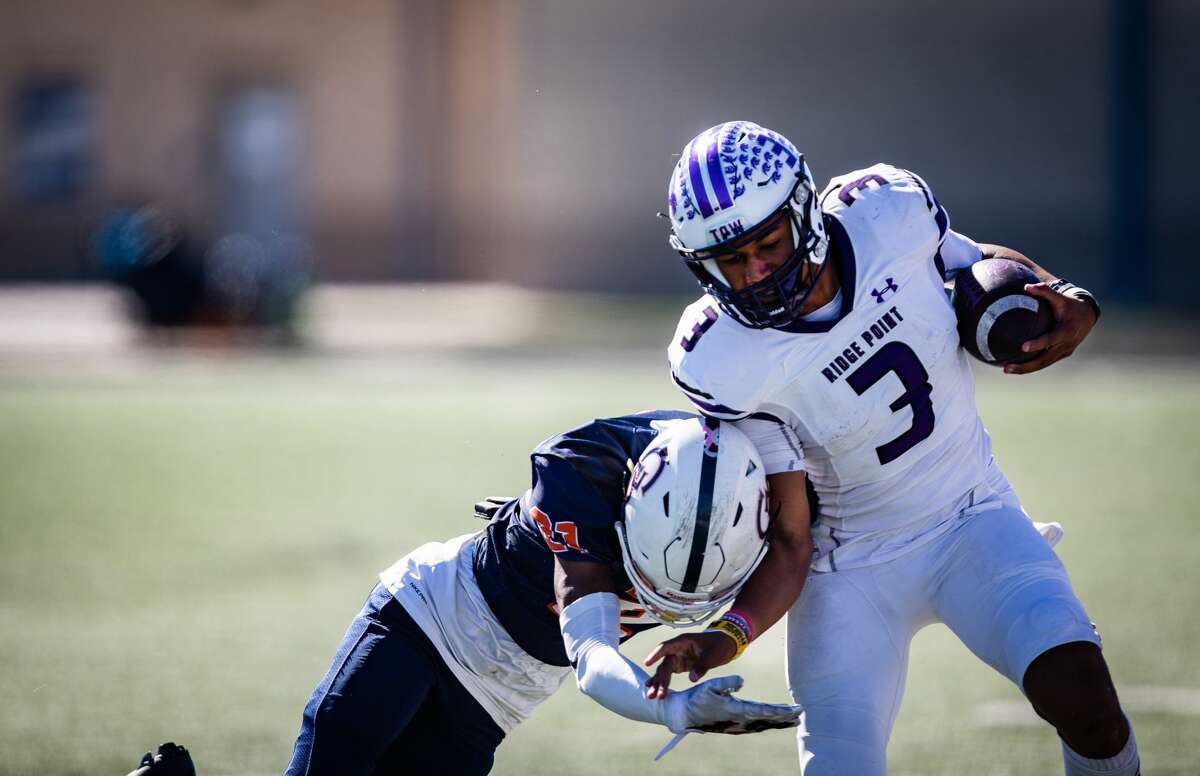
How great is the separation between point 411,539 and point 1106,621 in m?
3.91

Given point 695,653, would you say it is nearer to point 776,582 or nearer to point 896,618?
point 776,582

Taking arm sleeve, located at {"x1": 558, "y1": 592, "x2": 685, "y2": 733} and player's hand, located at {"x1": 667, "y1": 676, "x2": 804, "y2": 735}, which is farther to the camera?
arm sleeve, located at {"x1": 558, "y1": 592, "x2": 685, "y2": 733}

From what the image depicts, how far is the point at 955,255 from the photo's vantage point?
164 inches

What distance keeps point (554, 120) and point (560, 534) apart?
2026cm

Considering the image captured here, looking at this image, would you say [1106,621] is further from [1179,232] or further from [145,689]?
[1179,232]

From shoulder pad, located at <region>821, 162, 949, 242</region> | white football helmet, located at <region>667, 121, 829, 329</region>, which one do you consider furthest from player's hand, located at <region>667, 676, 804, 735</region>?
shoulder pad, located at <region>821, 162, 949, 242</region>

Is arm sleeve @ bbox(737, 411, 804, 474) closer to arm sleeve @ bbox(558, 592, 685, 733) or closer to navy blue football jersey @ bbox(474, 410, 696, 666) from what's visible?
navy blue football jersey @ bbox(474, 410, 696, 666)

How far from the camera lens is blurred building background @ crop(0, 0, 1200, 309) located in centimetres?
2222

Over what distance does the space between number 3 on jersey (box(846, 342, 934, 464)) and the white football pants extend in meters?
0.27

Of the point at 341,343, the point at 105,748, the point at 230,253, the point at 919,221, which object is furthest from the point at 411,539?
the point at 230,253

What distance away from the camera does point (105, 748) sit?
5199mm

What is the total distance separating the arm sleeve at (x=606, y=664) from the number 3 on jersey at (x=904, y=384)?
0.89 m

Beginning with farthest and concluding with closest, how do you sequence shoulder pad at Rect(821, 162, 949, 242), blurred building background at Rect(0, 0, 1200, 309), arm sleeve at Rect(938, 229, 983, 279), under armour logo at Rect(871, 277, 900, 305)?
1. blurred building background at Rect(0, 0, 1200, 309)
2. arm sleeve at Rect(938, 229, 983, 279)
3. shoulder pad at Rect(821, 162, 949, 242)
4. under armour logo at Rect(871, 277, 900, 305)

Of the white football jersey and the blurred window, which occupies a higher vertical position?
the white football jersey
